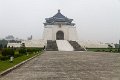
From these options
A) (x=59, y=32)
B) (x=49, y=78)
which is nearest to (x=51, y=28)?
(x=59, y=32)

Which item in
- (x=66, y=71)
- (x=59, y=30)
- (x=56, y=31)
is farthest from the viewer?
(x=59, y=30)

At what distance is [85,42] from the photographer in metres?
63.6

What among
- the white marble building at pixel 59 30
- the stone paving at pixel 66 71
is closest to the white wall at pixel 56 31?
the white marble building at pixel 59 30

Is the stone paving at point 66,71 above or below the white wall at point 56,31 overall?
below

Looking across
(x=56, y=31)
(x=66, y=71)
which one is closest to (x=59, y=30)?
(x=56, y=31)

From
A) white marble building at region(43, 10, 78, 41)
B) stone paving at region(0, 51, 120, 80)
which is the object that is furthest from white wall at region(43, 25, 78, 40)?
stone paving at region(0, 51, 120, 80)

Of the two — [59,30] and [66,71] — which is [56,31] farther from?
[66,71]

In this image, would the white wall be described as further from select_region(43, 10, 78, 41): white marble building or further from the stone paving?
the stone paving

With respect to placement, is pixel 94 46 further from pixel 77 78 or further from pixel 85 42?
pixel 77 78

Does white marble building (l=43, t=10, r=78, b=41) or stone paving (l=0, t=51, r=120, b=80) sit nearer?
stone paving (l=0, t=51, r=120, b=80)

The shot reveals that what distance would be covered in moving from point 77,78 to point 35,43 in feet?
170

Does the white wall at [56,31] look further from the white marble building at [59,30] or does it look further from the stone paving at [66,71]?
the stone paving at [66,71]

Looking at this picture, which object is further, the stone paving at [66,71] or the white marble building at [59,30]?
the white marble building at [59,30]

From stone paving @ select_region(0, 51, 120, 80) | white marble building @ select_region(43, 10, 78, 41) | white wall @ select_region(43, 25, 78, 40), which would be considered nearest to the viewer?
stone paving @ select_region(0, 51, 120, 80)
